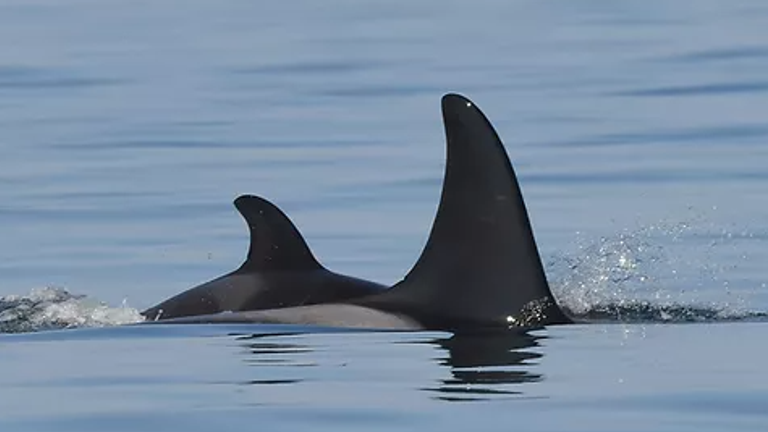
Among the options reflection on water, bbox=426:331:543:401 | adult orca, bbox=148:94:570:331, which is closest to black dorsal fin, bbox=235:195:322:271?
adult orca, bbox=148:94:570:331

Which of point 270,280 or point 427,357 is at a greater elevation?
point 270,280

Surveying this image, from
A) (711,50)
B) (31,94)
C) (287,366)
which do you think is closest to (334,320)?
(287,366)

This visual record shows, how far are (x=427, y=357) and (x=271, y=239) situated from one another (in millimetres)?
2093

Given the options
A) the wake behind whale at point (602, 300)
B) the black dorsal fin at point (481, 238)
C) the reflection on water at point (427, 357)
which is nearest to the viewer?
the reflection on water at point (427, 357)

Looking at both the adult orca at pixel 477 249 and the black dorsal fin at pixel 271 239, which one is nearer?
the adult orca at pixel 477 249

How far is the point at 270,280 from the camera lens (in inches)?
495

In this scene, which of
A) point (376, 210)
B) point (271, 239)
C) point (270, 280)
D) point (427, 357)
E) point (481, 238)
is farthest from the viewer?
point (376, 210)

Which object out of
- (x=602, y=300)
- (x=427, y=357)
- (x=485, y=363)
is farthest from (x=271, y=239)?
(x=485, y=363)

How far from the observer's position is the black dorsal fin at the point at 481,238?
1135 centimetres

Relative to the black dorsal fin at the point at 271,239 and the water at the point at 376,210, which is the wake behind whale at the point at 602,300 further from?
the black dorsal fin at the point at 271,239

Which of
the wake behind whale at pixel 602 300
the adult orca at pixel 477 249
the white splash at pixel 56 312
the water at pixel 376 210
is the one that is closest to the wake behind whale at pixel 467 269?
the adult orca at pixel 477 249

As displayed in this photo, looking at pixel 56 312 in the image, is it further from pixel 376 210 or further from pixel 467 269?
pixel 376 210

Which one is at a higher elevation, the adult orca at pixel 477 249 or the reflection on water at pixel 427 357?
the adult orca at pixel 477 249

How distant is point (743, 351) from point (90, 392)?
2720 millimetres
